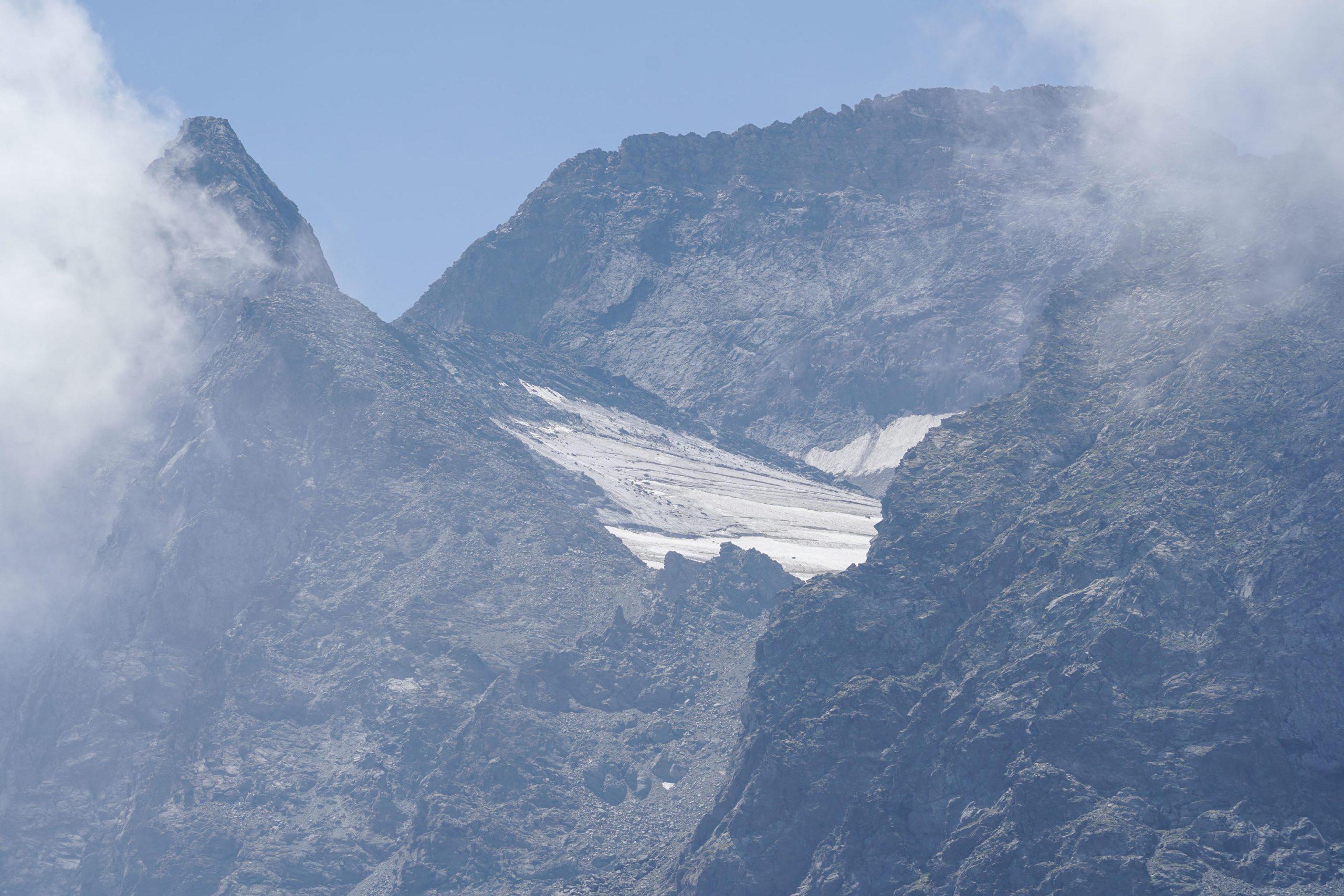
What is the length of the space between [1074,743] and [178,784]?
86.1 meters

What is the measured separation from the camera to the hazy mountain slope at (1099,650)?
460 feet

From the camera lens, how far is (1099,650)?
490 ft

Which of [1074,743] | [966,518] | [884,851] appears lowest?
[884,851]

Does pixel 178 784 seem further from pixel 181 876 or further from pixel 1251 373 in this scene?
pixel 1251 373

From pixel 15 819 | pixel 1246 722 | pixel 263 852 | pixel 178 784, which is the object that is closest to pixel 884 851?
pixel 1246 722

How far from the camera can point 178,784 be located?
196 metres

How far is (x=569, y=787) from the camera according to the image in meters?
191

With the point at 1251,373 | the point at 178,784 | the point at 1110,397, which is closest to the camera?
the point at 1251,373

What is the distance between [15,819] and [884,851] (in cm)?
8728

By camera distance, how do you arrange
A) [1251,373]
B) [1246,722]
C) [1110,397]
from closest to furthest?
[1246,722], [1251,373], [1110,397]

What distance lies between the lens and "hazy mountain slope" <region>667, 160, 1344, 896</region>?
140m

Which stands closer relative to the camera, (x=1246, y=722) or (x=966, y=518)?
(x=1246, y=722)

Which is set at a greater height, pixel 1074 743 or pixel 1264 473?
pixel 1264 473

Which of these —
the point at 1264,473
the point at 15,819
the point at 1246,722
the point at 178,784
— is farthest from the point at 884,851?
the point at 15,819
